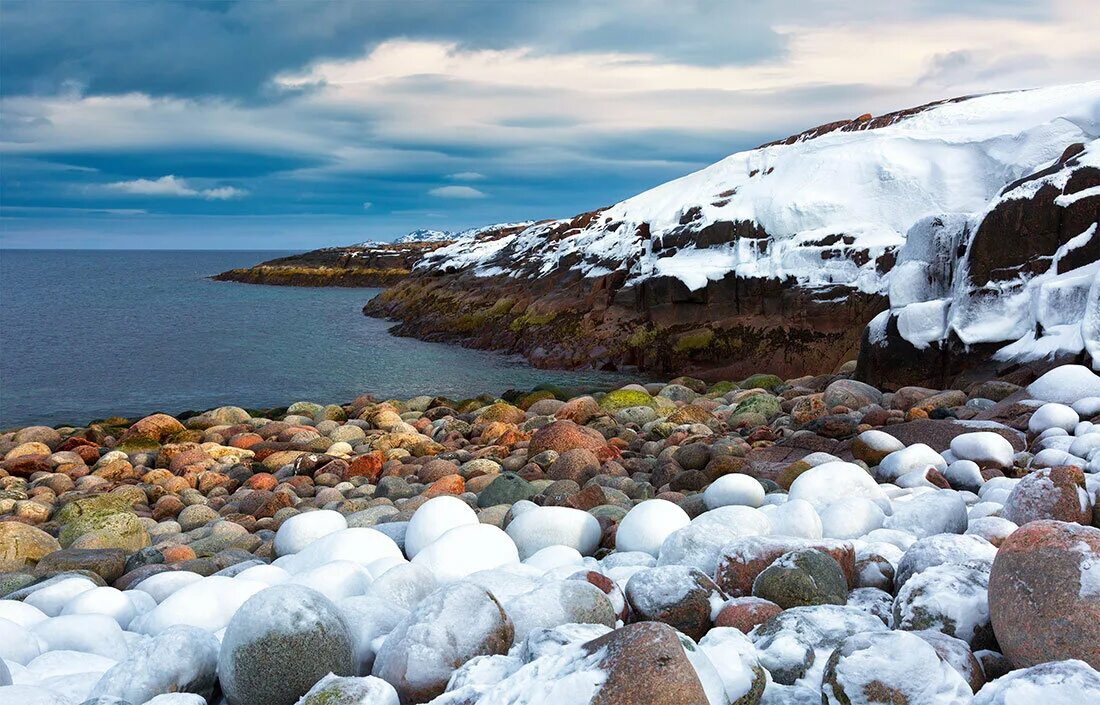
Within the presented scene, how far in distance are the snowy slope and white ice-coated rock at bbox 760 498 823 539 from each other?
1548cm

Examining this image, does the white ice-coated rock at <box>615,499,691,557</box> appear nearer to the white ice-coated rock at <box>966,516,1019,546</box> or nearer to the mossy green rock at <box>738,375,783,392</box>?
the white ice-coated rock at <box>966,516,1019,546</box>

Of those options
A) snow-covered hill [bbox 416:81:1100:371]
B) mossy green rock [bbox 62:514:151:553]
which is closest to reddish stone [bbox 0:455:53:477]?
mossy green rock [bbox 62:514:151:553]

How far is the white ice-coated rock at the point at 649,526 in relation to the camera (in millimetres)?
5059

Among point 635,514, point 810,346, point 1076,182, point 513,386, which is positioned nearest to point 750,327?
point 810,346

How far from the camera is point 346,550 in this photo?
5.03 meters

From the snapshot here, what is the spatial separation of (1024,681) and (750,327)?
18779 millimetres

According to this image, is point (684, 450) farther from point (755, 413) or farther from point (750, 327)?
point (750, 327)

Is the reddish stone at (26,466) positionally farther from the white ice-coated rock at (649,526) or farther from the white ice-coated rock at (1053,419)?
the white ice-coated rock at (1053,419)

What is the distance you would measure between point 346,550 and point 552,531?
129cm

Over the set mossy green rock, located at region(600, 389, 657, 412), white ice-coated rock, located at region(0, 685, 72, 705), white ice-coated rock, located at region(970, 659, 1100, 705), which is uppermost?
white ice-coated rock, located at region(970, 659, 1100, 705)

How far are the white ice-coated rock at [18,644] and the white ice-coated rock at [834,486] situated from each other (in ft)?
14.4

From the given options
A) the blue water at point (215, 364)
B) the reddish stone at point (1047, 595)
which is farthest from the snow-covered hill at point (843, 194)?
the reddish stone at point (1047, 595)

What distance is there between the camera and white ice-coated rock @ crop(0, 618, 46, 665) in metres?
3.85

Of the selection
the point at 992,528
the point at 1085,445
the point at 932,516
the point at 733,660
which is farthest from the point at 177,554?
the point at 1085,445
